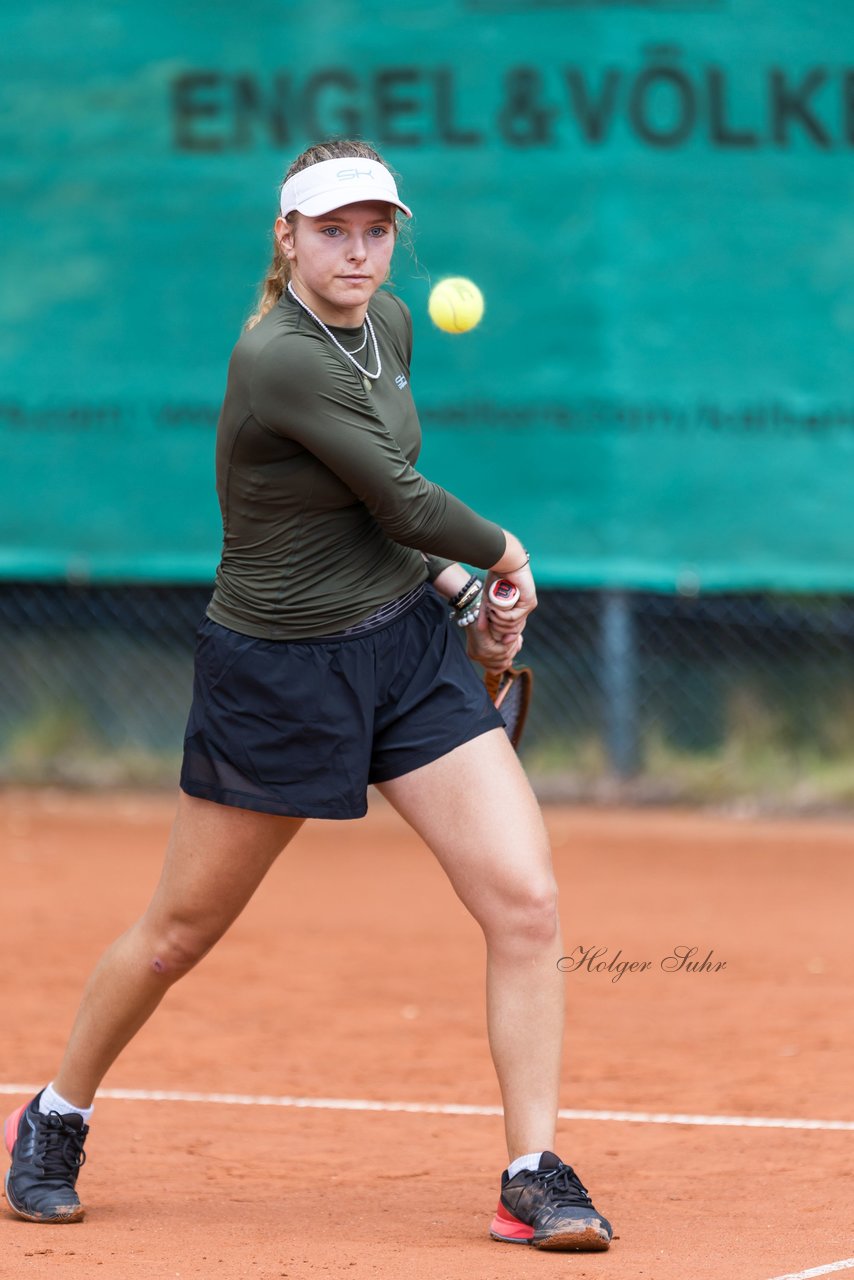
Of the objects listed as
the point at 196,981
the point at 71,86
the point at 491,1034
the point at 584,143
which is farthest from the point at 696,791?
the point at 491,1034

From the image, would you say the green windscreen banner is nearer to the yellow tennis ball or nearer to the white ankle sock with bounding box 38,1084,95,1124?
the yellow tennis ball

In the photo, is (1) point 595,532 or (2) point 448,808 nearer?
(2) point 448,808

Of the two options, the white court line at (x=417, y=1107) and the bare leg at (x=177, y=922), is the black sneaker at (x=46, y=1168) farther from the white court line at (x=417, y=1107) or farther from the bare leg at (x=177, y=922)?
the white court line at (x=417, y=1107)

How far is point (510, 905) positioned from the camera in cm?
341

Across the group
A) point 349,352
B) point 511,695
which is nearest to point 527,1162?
point 511,695

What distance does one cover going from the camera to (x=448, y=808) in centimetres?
344

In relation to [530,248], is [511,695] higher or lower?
lower

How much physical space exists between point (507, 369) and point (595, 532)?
2.59ft

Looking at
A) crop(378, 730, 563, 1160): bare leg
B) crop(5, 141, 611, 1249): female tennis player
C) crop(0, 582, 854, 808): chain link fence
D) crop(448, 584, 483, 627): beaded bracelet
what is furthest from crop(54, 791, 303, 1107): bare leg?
crop(0, 582, 854, 808): chain link fence

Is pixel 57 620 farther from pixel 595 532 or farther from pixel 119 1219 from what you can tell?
pixel 119 1219

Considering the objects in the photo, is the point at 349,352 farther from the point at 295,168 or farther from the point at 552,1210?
the point at 552,1210

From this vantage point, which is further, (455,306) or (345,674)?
(455,306)

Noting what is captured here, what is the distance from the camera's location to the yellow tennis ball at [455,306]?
12.6ft

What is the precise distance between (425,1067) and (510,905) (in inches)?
63.0
